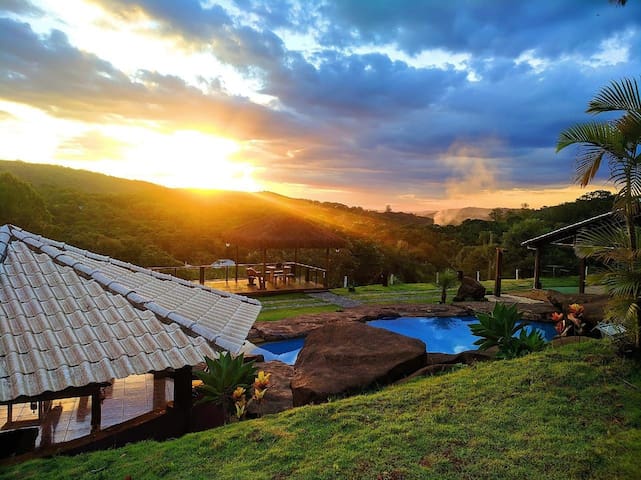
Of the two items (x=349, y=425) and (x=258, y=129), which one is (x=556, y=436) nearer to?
(x=349, y=425)

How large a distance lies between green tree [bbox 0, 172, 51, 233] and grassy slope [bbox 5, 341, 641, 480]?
71.7ft

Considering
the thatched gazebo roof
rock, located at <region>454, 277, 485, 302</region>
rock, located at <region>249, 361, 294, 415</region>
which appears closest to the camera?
rock, located at <region>249, 361, 294, 415</region>

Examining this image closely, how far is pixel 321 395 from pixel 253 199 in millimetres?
44391

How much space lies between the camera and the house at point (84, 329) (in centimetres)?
354

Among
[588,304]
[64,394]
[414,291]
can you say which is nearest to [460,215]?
[414,291]

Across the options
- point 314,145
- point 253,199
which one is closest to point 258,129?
point 314,145

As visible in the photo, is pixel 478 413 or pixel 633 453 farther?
pixel 478 413

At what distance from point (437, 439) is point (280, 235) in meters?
13.0

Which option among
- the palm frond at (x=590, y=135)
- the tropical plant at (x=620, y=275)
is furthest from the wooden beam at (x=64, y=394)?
the palm frond at (x=590, y=135)

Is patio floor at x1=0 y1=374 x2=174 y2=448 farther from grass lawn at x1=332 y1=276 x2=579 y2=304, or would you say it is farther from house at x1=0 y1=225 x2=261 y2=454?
grass lawn at x1=332 y1=276 x2=579 y2=304

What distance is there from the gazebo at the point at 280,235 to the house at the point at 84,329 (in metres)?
9.98

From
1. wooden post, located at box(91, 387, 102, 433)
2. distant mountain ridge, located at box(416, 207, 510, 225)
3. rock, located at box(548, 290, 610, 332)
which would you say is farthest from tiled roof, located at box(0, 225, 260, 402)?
distant mountain ridge, located at box(416, 207, 510, 225)

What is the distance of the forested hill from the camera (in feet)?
71.8

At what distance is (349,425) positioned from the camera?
364 centimetres
